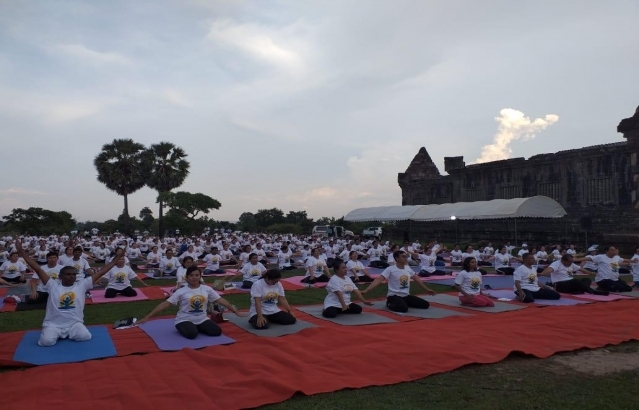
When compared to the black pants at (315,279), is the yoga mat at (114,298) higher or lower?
lower

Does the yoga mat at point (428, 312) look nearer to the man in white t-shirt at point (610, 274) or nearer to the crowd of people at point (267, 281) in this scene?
the crowd of people at point (267, 281)

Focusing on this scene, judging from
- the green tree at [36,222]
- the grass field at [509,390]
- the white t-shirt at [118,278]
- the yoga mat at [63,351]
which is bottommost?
the grass field at [509,390]

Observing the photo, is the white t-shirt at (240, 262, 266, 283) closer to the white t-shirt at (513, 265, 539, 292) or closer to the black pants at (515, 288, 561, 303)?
the white t-shirt at (513, 265, 539, 292)

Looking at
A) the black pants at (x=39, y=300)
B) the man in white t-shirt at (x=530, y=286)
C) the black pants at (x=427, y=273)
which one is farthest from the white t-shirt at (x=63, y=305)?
the black pants at (x=427, y=273)

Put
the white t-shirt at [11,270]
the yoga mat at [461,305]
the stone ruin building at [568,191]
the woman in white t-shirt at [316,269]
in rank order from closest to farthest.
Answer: the yoga mat at [461,305]
the white t-shirt at [11,270]
the woman in white t-shirt at [316,269]
the stone ruin building at [568,191]

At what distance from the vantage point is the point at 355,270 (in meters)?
13.8

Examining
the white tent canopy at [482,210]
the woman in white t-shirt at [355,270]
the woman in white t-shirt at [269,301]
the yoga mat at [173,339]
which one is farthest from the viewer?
the white tent canopy at [482,210]

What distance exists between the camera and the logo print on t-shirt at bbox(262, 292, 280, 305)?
828 centimetres

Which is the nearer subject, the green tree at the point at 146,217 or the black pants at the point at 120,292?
the black pants at the point at 120,292

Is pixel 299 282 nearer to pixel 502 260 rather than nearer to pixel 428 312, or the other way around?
pixel 428 312

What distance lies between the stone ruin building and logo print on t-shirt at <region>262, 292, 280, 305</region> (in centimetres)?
1657

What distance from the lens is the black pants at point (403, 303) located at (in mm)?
9445

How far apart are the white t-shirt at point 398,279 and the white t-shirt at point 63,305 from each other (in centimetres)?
547

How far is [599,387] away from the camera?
16.9 feet
